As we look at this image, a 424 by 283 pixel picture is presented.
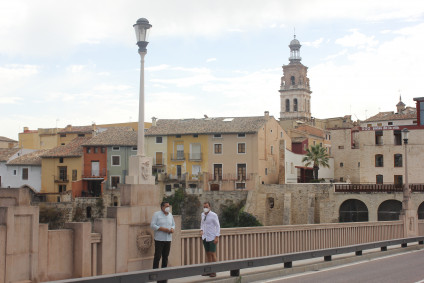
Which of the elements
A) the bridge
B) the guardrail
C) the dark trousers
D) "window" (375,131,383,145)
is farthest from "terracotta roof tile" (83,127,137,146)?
the dark trousers

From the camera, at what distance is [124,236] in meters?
11.2

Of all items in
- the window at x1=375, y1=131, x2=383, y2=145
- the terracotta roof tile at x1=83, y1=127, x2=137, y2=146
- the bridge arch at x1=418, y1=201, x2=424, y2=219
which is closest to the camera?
the bridge arch at x1=418, y1=201, x2=424, y2=219

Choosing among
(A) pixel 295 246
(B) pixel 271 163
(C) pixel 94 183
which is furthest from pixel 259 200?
(A) pixel 295 246

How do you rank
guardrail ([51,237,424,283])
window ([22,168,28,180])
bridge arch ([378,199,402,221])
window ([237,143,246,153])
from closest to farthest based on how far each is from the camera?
guardrail ([51,237,424,283])
bridge arch ([378,199,402,221])
window ([237,143,246,153])
window ([22,168,28,180])

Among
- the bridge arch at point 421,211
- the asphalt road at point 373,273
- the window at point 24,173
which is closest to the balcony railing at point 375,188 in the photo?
the bridge arch at point 421,211

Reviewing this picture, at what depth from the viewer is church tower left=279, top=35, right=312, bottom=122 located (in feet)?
403

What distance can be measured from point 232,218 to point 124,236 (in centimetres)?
4825

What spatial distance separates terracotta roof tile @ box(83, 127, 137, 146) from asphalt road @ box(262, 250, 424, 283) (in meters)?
52.7

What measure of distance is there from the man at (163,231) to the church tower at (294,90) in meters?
111

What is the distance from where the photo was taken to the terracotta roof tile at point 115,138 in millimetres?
69125

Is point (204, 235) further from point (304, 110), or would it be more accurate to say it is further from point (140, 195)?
point (304, 110)

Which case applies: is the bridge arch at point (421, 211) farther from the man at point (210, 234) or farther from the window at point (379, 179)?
the man at point (210, 234)

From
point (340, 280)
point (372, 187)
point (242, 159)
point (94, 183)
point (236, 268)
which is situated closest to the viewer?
point (236, 268)

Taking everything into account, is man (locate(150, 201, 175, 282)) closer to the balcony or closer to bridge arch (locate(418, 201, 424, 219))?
bridge arch (locate(418, 201, 424, 219))
